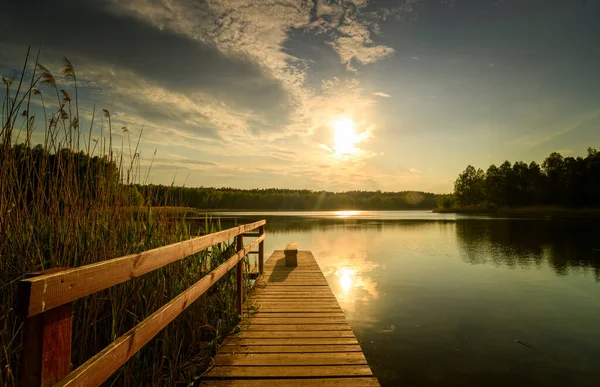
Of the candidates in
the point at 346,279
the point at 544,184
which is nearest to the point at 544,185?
the point at 544,184

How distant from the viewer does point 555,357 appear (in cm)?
536

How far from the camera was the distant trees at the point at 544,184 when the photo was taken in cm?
5825

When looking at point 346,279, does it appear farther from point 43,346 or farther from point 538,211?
point 538,211

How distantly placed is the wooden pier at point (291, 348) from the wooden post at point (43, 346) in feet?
7.43

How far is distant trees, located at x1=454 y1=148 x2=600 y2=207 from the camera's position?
58250 millimetres

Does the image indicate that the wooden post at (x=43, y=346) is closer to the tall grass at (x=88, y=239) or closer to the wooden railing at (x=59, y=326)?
the wooden railing at (x=59, y=326)

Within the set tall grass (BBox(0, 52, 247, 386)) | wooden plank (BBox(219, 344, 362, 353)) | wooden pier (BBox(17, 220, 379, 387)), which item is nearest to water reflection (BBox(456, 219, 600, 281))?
wooden pier (BBox(17, 220, 379, 387))

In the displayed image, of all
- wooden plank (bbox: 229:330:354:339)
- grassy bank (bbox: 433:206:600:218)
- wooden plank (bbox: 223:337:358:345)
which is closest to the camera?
wooden plank (bbox: 223:337:358:345)

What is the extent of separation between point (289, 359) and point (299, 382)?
0.49 meters

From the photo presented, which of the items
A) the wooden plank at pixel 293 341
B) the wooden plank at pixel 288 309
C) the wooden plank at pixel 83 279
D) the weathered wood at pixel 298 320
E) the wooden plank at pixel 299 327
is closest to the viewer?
the wooden plank at pixel 83 279

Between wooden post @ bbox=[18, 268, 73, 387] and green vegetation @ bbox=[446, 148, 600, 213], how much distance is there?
250 ft

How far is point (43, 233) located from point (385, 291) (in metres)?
8.36

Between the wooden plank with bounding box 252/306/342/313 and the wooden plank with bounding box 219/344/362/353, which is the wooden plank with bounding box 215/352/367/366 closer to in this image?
the wooden plank with bounding box 219/344/362/353

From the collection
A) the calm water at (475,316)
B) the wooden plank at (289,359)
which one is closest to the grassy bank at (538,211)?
the calm water at (475,316)
